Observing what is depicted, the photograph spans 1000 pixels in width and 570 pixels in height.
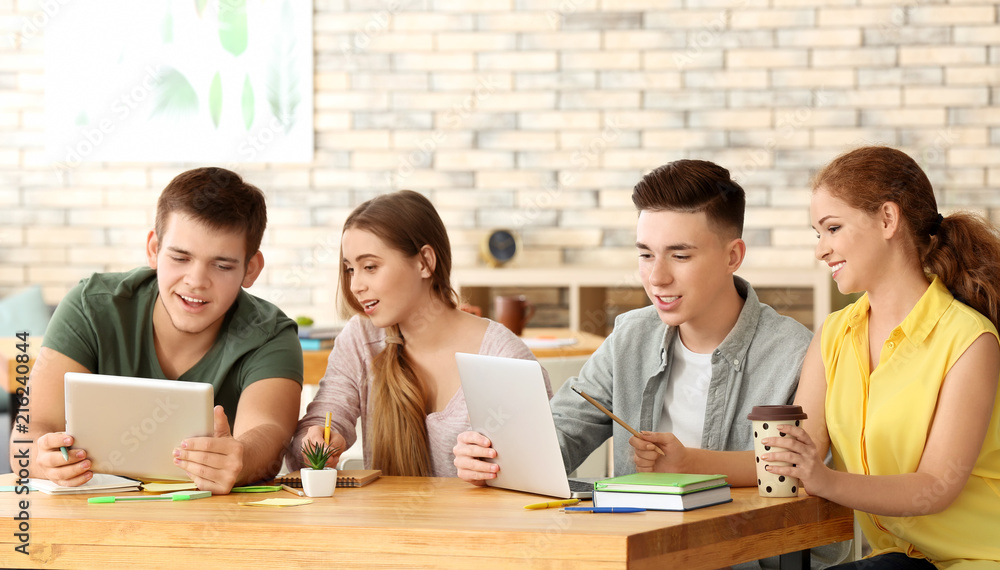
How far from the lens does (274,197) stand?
15.9 feet

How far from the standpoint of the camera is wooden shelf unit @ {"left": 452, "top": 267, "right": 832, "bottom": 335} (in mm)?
4230

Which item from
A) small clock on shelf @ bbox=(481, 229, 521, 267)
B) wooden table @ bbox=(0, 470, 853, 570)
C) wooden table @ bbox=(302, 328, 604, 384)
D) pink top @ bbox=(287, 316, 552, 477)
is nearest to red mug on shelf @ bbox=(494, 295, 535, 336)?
wooden table @ bbox=(302, 328, 604, 384)

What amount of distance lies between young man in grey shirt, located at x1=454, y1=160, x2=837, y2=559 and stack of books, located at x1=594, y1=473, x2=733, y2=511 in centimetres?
32

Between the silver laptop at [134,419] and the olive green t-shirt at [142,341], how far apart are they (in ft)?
1.06

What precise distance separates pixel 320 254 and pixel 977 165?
3186mm

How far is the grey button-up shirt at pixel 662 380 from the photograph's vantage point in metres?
1.81

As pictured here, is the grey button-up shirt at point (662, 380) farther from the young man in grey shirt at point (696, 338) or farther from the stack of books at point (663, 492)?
the stack of books at point (663, 492)

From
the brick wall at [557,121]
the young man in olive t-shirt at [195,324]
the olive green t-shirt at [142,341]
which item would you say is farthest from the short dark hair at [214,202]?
the brick wall at [557,121]

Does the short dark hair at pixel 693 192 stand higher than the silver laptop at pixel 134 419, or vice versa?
the short dark hair at pixel 693 192

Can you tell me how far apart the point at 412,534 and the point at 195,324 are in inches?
31.8

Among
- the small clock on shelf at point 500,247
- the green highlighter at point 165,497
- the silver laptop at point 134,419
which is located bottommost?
the green highlighter at point 165,497

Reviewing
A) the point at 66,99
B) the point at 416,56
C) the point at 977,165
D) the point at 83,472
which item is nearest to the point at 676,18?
the point at 416,56

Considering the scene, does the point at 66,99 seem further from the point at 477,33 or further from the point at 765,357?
the point at 765,357

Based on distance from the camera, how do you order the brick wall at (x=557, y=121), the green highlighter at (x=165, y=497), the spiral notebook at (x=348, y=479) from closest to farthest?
the green highlighter at (x=165, y=497)
the spiral notebook at (x=348, y=479)
the brick wall at (x=557, y=121)
